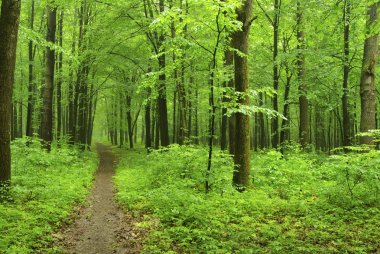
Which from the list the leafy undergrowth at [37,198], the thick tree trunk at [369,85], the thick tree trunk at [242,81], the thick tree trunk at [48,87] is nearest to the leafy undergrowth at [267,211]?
the thick tree trunk at [242,81]

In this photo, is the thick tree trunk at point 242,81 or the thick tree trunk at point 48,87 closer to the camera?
the thick tree trunk at point 242,81

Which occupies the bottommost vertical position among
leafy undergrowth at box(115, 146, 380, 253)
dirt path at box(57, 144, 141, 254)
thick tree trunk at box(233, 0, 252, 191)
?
dirt path at box(57, 144, 141, 254)

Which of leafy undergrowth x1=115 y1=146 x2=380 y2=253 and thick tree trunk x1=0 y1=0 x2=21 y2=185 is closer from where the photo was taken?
leafy undergrowth x1=115 y1=146 x2=380 y2=253

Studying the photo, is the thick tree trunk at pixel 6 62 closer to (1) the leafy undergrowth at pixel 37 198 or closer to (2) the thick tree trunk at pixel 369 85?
(1) the leafy undergrowth at pixel 37 198

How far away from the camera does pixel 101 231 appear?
7.87 metres

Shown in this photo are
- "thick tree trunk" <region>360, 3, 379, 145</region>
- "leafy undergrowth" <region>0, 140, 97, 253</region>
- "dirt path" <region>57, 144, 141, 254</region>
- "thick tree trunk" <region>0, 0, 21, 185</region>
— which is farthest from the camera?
"thick tree trunk" <region>360, 3, 379, 145</region>

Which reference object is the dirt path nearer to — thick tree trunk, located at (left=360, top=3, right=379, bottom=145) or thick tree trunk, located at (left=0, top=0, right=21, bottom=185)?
thick tree trunk, located at (left=0, top=0, right=21, bottom=185)

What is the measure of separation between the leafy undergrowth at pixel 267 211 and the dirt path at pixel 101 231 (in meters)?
0.45

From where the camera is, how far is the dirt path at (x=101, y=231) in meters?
6.64

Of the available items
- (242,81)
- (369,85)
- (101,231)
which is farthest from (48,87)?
(369,85)

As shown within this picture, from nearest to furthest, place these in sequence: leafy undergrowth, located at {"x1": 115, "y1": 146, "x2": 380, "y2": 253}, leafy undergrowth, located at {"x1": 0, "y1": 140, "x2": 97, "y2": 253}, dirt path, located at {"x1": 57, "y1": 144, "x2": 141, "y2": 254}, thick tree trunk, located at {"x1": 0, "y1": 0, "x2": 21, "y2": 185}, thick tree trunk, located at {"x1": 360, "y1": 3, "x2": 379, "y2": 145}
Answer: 1. leafy undergrowth, located at {"x1": 115, "y1": 146, "x2": 380, "y2": 253}
2. leafy undergrowth, located at {"x1": 0, "y1": 140, "x2": 97, "y2": 253}
3. dirt path, located at {"x1": 57, "y1": 144, "x2": 141, "y2": 254}
4. thick tree trunk, located at {"x1": 0, "y1": 0, "x2": 21, "y2": 185}
5. thick tree trunk, located at {"x1": 360, "y1": 3, "x2": 379, "y2": 145}

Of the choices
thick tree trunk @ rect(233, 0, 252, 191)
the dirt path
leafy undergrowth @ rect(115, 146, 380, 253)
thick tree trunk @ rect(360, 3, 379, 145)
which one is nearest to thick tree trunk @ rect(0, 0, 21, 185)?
the dirt path

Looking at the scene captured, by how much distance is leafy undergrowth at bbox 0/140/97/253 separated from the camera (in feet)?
21.2

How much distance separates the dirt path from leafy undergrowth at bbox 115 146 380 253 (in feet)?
1.46
